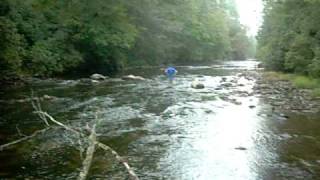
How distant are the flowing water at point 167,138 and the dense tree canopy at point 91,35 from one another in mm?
6599

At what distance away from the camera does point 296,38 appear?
104 ft

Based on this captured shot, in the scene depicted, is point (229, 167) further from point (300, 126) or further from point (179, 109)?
point (179, 109)

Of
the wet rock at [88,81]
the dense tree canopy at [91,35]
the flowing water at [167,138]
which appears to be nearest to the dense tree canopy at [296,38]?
the flowing water at [167,138]

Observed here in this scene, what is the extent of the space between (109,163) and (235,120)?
8.00 m

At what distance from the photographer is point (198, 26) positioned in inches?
2972

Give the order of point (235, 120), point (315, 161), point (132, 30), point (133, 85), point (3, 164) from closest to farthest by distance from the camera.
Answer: point (3, 164)
point (315, 161)
point (235, 120)
point (133, 85)
point (132, 30)

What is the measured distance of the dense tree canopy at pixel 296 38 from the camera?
29281 millimetres

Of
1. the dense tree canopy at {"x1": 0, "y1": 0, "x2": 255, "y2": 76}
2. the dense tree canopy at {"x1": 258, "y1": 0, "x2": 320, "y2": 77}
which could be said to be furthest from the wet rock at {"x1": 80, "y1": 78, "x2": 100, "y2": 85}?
the dense tree canopy at {"x1": 258, "y1": 0, "x2": 320, "y2": 77}

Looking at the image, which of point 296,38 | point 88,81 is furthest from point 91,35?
point 296,38

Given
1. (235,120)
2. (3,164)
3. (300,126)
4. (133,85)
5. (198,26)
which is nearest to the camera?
(3,164)

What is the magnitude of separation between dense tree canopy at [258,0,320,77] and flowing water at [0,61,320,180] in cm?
692

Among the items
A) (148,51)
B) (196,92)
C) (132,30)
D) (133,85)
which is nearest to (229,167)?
(196,92)

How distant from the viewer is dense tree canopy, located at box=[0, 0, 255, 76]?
3164 centimetres

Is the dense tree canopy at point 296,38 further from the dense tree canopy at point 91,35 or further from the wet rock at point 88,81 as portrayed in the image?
the dense tree canopy at point 91,35
